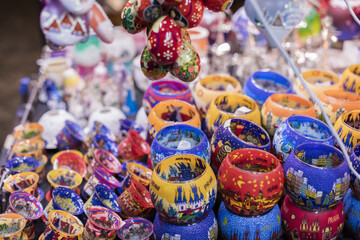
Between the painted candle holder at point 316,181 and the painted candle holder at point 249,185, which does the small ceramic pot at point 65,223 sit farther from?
the painted candle holder at point 316,181

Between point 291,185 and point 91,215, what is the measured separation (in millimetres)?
668

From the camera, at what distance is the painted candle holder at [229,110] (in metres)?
1.61

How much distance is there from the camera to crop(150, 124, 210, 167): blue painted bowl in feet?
4.72

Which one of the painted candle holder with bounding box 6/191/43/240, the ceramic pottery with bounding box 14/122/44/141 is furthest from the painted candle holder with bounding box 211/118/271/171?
the ceramic pottery with bounding box 14/122/44/141

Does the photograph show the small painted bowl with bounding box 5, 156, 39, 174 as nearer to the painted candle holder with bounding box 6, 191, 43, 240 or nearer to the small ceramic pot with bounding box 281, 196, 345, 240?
the painted candle holder with bounding box 6, 191, 43, 240

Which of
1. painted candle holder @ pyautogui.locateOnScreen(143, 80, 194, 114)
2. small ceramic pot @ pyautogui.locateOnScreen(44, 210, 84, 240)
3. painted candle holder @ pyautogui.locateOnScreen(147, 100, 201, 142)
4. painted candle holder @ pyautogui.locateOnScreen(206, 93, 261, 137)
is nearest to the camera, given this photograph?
small ceramic pot @ pyautogui.locateOnScreen(44, 210, 84, 240)

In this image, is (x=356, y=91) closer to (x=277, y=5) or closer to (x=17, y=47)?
(x=277, y=5)

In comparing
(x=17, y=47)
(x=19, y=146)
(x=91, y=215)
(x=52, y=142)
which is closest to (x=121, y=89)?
(x=52, y=142)

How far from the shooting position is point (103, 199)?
1.55 meters

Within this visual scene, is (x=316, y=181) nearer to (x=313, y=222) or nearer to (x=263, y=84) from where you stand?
(x=313, y=222)

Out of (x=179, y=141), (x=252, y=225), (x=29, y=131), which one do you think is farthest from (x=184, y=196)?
(x=29, y=131)

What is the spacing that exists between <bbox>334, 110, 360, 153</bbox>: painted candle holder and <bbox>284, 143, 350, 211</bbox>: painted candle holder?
0.49 ft

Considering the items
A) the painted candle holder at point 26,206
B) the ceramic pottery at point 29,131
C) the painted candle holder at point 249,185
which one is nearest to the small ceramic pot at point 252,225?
the painted candle holder at point 249,185

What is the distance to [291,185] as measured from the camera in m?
1.33
